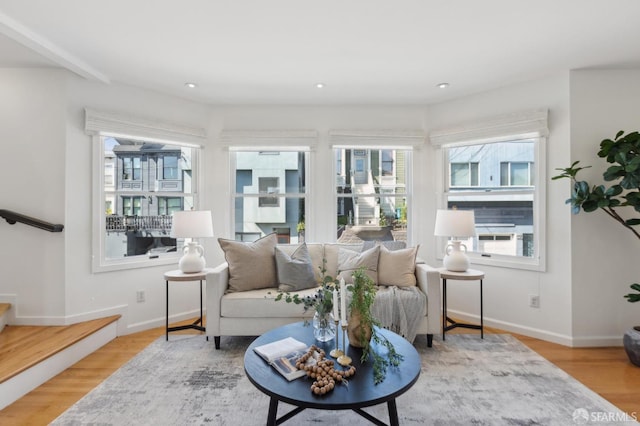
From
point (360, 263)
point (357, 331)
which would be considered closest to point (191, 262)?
point (360, 263)

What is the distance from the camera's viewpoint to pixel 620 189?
2.64m

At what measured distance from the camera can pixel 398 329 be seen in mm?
2826

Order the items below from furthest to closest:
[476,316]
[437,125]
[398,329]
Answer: [437,125] < [476,316] < [398,329]

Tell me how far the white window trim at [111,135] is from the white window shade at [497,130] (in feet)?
9.82

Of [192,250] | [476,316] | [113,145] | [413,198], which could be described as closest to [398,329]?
[476,316]

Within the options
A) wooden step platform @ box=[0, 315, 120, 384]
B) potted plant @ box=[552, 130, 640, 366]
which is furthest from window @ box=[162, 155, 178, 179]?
potted plant @ box=[552, 130, 640, 366]

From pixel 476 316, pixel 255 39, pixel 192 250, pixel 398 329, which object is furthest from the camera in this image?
pixel 476 316

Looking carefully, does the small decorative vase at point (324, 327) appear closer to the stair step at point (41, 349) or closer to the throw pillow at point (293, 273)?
the throw pillow at point (293, 273)

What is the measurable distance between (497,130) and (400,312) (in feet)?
6.96

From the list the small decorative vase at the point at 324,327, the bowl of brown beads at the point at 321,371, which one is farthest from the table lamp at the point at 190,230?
the bowl of brown beads at the point at 321,371

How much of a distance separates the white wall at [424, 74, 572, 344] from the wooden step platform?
3.76m

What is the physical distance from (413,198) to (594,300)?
6.39ft

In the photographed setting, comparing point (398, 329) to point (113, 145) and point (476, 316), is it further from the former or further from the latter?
point (113, 145)

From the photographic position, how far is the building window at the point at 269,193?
4000 millimetres
